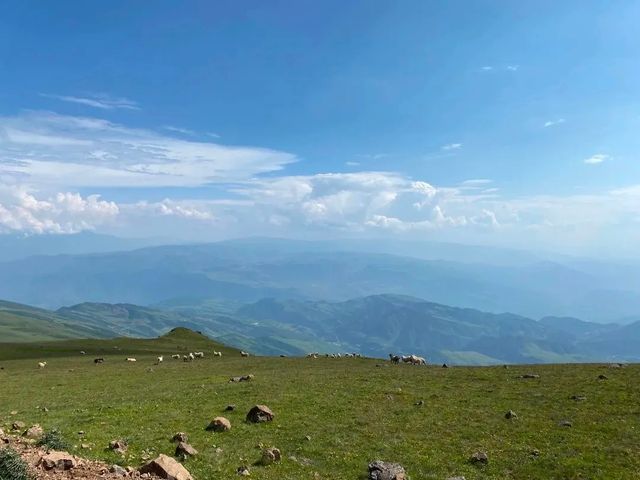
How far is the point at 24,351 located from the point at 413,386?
71.6 m

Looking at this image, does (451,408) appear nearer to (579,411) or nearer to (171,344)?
(579,411)

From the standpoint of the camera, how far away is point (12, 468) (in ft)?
47.9

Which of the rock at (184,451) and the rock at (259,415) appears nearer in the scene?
the rock at (184,451)

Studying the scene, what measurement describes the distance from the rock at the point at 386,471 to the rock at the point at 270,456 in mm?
4085

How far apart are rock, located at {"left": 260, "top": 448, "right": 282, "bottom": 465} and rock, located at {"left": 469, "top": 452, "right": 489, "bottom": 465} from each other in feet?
28.0

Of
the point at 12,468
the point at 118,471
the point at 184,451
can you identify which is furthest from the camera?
the point at 184,451

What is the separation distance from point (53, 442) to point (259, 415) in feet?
33.4

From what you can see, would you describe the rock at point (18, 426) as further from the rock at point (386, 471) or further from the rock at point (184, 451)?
the rock at point (386, 471)

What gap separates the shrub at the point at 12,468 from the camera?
1430 centimetres

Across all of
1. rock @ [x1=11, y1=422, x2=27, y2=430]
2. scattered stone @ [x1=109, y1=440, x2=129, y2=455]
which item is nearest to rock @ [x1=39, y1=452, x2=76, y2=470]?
scattered stone @ [x1=109, y1=440, x2=129, y2=455]

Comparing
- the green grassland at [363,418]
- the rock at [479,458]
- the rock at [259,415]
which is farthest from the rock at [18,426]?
A: the rock at [479,458]

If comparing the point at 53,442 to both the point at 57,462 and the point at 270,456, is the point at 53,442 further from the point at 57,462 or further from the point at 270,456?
the point at 270,456

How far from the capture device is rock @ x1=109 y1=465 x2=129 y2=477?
55.2ft

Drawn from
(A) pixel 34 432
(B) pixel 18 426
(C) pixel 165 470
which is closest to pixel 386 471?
(C) pixel 165 470
